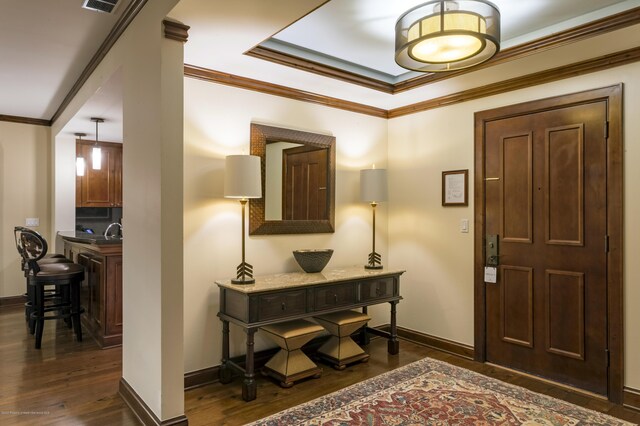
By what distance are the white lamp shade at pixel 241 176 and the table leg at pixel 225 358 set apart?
0.98 metres

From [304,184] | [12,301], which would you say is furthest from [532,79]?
[12,301]

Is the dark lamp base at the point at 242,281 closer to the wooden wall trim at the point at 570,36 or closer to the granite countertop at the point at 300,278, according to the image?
the granite countertop at the point at 300,278

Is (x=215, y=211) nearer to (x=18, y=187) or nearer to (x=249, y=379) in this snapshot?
(x=249, y=379)

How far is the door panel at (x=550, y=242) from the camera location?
9.77 feet

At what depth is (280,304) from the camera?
302 cm

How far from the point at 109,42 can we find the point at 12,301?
4.39 m

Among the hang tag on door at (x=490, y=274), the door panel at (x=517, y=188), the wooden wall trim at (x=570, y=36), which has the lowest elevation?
the hang tag on door at (x=490, y=274)

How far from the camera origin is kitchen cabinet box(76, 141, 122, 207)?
641 centimetres

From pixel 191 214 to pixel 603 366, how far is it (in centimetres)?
313

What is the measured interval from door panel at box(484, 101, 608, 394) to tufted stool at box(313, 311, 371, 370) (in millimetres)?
1132

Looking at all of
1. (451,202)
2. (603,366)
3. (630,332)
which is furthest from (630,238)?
(451,202)

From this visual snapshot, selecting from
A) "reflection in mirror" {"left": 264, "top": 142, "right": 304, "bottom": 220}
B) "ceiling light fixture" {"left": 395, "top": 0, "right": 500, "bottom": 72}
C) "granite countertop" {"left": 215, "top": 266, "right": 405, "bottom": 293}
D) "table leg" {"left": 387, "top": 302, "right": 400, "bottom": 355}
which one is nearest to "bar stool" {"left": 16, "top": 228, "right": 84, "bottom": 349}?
"granite countertop" {"left": 215, "top": 266, "right": 405, "bottom": 293}

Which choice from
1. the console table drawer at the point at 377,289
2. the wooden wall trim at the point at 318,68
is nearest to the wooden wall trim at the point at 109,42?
the wooden wall trim at the point at 318,68

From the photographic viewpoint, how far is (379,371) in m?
3.39
